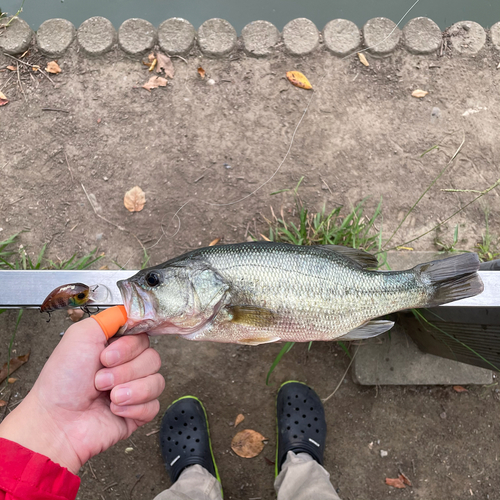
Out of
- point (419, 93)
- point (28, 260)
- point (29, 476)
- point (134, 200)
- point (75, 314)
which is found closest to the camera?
point (29, 476)

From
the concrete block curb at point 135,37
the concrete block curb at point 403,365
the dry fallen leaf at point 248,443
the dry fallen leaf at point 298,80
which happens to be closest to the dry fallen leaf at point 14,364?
the dry fallen leaf at point 248,443

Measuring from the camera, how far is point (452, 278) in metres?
2.02

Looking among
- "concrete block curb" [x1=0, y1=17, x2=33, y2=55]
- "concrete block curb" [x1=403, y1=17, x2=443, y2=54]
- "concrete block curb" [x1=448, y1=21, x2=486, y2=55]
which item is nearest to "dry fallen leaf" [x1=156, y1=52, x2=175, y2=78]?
"concrete block curb" [x1=0, y1=17, x2=33, y2=55]

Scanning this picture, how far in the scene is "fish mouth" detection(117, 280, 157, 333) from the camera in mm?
1866

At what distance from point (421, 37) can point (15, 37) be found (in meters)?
4.31

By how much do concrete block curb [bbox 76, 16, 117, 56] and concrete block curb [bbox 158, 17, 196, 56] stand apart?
54cm

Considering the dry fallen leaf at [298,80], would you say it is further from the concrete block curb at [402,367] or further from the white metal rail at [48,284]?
the concrete block curb at [402,367]

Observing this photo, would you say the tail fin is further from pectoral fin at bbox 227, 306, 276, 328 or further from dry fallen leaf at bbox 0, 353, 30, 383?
dry fallen leaf at bbox 0, 353, 30, 383

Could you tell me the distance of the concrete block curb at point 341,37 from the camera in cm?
366

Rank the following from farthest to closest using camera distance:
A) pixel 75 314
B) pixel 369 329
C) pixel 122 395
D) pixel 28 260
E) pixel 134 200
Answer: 1. pixel 134 200
2. pixel 28 260
3. pixel 75 314
4. pixel 369 329
5. pixel 122 395

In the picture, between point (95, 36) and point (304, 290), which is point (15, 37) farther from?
point (304, 290)

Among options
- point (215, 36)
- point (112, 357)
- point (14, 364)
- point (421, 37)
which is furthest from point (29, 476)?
point (421, 37)

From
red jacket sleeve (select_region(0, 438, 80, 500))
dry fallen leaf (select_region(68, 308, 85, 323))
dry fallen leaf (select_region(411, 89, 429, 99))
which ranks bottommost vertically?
dry fallen leaf (select_region(68, 308, 85, 323))

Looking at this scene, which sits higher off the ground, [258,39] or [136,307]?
[258,39]
